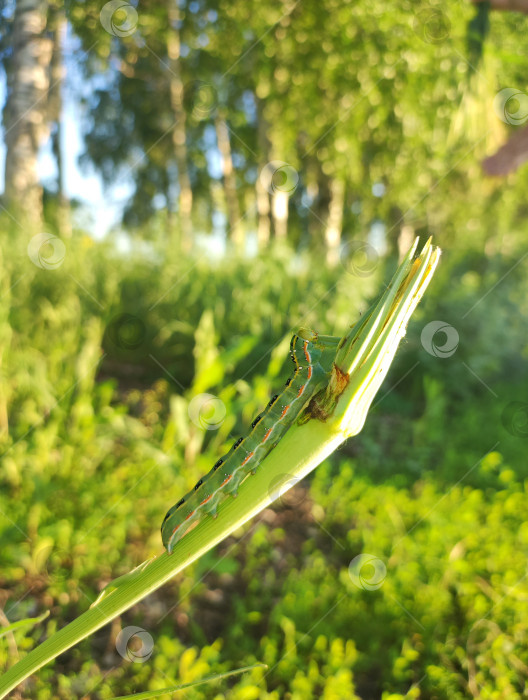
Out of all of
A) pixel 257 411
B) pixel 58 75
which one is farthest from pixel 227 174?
pixel 257 411

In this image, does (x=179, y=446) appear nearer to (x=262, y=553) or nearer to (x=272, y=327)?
(x=262, y=553)

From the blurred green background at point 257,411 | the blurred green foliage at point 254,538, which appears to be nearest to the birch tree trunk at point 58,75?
the blurred green background at point 257,411

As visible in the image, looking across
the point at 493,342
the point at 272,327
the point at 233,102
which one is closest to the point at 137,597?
the point at 272,327

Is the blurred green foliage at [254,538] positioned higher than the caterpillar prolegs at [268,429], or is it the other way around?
the caterpillar prolegs at [268,429]

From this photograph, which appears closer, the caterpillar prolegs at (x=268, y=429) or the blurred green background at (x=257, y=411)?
the caterpillar prolegs at (x=268, y=429)

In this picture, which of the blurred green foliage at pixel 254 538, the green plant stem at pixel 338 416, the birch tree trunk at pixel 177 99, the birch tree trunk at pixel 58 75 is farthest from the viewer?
the birch tree trunk at pixel 177 99

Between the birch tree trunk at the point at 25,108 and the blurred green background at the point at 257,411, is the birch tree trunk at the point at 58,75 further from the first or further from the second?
the birch tree trunk at the point at 25,108

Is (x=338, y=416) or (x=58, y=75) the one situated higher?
(x=338, y=416)

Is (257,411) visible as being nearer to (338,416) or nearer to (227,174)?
(338,416)
